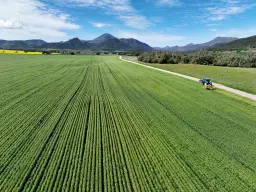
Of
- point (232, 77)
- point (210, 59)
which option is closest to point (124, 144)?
point (232, 77)

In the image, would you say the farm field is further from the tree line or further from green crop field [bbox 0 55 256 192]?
the tree line

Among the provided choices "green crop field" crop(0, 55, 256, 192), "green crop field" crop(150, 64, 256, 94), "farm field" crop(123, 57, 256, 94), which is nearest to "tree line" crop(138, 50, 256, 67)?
"farm field" crop(123, 57, 256, 94)

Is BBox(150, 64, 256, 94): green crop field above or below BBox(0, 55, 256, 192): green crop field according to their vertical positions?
below

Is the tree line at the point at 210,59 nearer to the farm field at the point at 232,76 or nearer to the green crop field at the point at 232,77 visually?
the farm field at the point at 232,76

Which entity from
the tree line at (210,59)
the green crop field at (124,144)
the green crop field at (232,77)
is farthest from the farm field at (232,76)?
the tree line at (210,59)

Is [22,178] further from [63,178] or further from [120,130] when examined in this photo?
[120,130]

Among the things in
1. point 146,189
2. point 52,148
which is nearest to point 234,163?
point 146,189

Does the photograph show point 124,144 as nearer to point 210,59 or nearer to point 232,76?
point 232,76

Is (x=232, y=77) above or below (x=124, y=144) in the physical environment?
below
